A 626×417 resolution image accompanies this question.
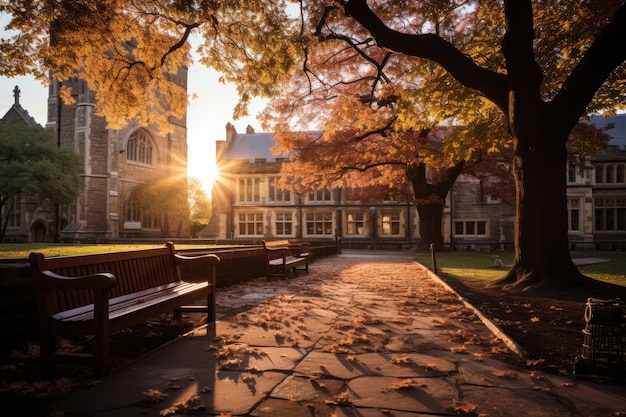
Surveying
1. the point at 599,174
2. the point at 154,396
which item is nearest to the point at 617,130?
the point at 599,174

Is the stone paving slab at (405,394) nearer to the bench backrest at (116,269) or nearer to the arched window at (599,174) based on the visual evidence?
the bench backrest at (116,269)

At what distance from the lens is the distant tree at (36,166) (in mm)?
29344

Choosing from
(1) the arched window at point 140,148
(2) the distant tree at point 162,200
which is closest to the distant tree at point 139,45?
(2) the distant tree at point 162,200

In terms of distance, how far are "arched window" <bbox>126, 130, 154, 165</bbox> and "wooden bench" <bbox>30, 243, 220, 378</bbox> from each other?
120 ft

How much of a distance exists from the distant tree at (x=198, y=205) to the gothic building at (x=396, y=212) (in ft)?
46.4

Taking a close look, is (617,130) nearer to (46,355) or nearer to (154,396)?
(154,396)

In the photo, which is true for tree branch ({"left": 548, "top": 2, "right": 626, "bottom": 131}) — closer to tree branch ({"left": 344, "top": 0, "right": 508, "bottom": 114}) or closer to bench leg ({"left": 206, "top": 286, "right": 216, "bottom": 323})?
tree branch ({"left": 344, "top": 0, "right": 508, "bottom": 114})

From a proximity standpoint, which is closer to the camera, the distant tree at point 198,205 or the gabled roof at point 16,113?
the gabled roof at point 16,113

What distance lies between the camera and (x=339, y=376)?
357cm

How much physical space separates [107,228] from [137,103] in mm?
26198

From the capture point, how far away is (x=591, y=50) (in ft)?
27.1

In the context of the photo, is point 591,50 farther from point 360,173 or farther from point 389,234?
point 389,234

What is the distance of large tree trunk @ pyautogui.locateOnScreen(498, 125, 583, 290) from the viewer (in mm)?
8555

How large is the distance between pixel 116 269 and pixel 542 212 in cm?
760
